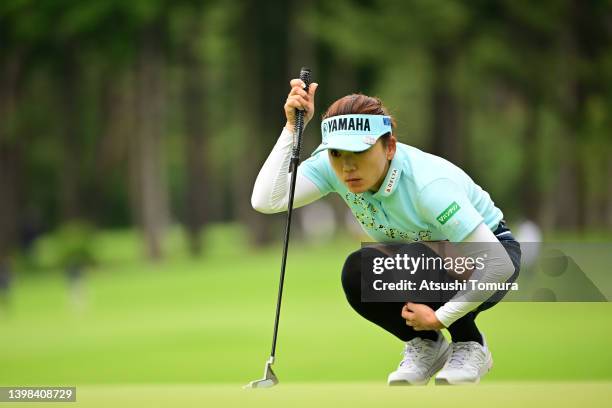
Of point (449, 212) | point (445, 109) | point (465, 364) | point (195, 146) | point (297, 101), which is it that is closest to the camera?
point (449, 212)

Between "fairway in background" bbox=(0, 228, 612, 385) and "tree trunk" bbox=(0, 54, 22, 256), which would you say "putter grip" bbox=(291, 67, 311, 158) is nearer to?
"fairway in background" bbox=(0, 228, 612, 385)

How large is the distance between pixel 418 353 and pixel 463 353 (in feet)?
0.96

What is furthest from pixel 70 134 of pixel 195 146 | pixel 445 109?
pixel 445 109

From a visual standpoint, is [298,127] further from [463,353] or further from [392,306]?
[463,353]

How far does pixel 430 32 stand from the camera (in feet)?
104

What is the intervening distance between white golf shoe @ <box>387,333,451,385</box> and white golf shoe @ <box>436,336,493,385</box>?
115 mm

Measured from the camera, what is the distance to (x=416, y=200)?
5.59m

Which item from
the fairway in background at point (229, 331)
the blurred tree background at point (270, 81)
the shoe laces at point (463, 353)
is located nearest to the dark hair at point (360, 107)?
the shoe laces at point (463, 353)

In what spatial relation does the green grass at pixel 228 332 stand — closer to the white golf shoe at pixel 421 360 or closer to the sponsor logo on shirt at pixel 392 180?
the white golf shoe at pixel 421 360

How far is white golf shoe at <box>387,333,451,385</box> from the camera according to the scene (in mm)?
6086

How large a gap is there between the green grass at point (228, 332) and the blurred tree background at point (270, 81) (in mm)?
4441

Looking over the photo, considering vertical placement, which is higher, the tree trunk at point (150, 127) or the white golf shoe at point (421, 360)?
the tree trunk at point (150, 127)

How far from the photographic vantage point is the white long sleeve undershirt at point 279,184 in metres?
5.96

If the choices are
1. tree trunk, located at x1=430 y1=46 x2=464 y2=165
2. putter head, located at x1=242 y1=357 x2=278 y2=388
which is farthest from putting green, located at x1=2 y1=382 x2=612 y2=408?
tree trunk, located at x1=430 y1=46 x2=464 y2=165
